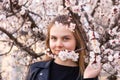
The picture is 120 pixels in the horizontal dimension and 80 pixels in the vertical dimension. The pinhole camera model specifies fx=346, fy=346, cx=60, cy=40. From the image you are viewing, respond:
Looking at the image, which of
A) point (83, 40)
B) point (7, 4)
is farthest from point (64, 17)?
point (7, 4)

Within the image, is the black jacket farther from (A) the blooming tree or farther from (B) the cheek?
(A) the blooming tree

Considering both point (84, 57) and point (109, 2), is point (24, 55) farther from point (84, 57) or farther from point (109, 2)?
point (84, 57)

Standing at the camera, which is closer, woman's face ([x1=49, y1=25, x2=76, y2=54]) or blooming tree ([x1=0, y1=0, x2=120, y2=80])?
woman's face ([x1=49, y1=25, x2=76, y2=54])

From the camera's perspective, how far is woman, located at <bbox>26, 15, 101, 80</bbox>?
229cm

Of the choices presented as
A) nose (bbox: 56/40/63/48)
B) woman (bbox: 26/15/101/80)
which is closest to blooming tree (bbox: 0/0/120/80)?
woman (bbox: 26/15/101/80)

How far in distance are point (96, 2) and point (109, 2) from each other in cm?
27

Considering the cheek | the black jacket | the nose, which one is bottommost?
the black jacket

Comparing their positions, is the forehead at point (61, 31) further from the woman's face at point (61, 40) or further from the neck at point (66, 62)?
the neck at point (66, 62)

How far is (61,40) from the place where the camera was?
2.29 metres

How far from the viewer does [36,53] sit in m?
3.69

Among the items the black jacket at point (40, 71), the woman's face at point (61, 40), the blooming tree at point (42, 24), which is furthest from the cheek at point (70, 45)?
the blooming tree at point (42, 24)

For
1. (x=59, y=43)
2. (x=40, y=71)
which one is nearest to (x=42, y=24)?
(x=40, y=71)

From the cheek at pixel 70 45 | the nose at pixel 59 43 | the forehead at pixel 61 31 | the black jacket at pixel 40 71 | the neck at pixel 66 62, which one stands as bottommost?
the black jacket at pixel 40 71

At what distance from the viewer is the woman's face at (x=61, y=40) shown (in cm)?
228
